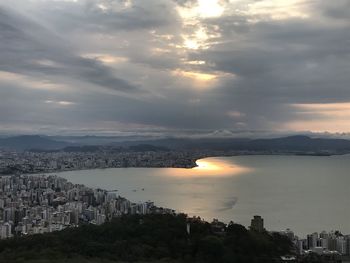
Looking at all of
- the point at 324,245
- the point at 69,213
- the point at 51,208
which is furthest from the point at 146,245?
the point at 51,208

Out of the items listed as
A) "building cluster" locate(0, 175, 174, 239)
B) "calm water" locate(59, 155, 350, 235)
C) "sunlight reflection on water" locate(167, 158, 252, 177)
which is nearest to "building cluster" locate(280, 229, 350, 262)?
"calm water" locate(59, 155, 350, 235)

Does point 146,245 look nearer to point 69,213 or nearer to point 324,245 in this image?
point 324,245

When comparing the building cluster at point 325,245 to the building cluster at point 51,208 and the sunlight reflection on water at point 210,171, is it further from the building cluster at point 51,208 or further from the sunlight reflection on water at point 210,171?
the sunlight reflection on water at point 210,171

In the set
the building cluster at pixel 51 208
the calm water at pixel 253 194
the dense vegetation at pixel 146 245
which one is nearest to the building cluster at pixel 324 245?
the dense vegetation at pixel 146 245

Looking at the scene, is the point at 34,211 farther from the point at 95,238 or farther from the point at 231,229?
the point at 231,229

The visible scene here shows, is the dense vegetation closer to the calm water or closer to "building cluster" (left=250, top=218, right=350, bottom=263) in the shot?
"building cluster" (left=250, top=218, right=350, bottom=263)

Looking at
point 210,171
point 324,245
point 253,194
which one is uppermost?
point 210,171
